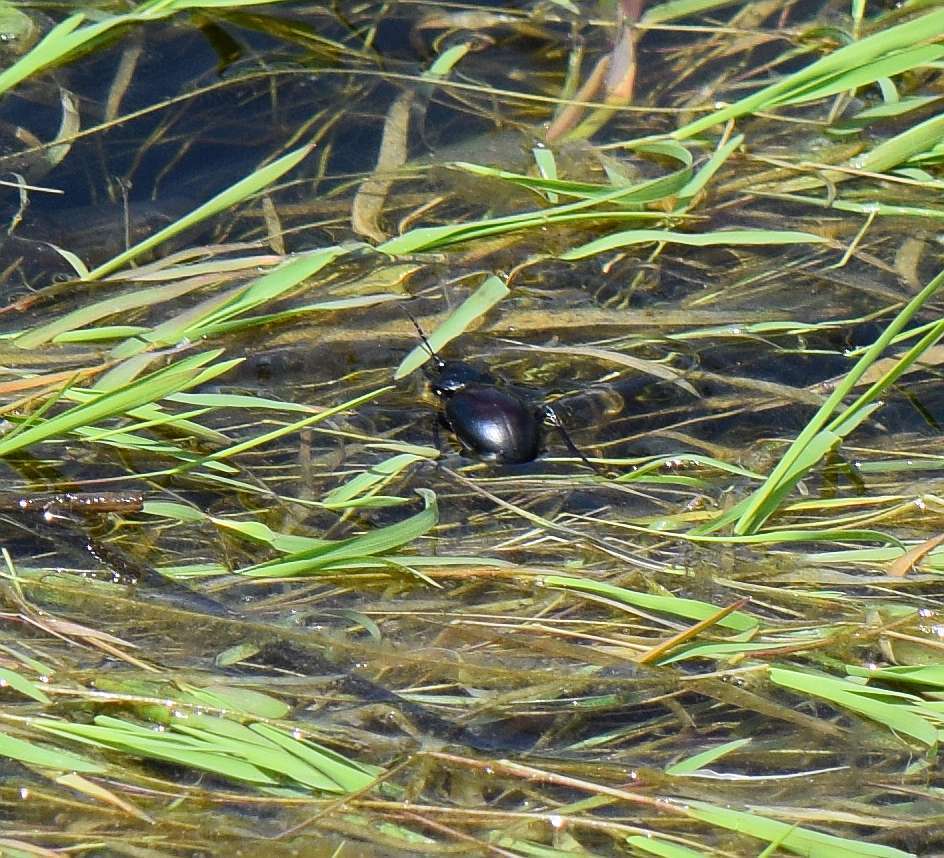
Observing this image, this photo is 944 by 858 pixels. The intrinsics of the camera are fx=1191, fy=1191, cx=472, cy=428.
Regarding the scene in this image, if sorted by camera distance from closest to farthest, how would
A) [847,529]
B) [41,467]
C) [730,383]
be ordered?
[847,529] → [41,467] → [730,383]

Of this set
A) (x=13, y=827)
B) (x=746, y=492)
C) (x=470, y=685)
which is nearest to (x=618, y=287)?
(x=746, y=492)

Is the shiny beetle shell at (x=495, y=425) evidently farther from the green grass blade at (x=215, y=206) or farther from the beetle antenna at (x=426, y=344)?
the green grass blade at (x=215, y=206)

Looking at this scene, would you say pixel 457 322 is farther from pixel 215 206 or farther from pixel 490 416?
pixel 215 206

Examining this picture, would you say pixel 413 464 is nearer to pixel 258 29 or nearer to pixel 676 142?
pixel 676 142

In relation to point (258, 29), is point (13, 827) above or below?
below

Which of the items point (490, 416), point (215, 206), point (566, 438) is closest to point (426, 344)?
point (490, 416)

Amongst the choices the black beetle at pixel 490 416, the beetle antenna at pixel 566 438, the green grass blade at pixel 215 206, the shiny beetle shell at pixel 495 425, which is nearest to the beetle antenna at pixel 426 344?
the black beetle at pixel 490 416
